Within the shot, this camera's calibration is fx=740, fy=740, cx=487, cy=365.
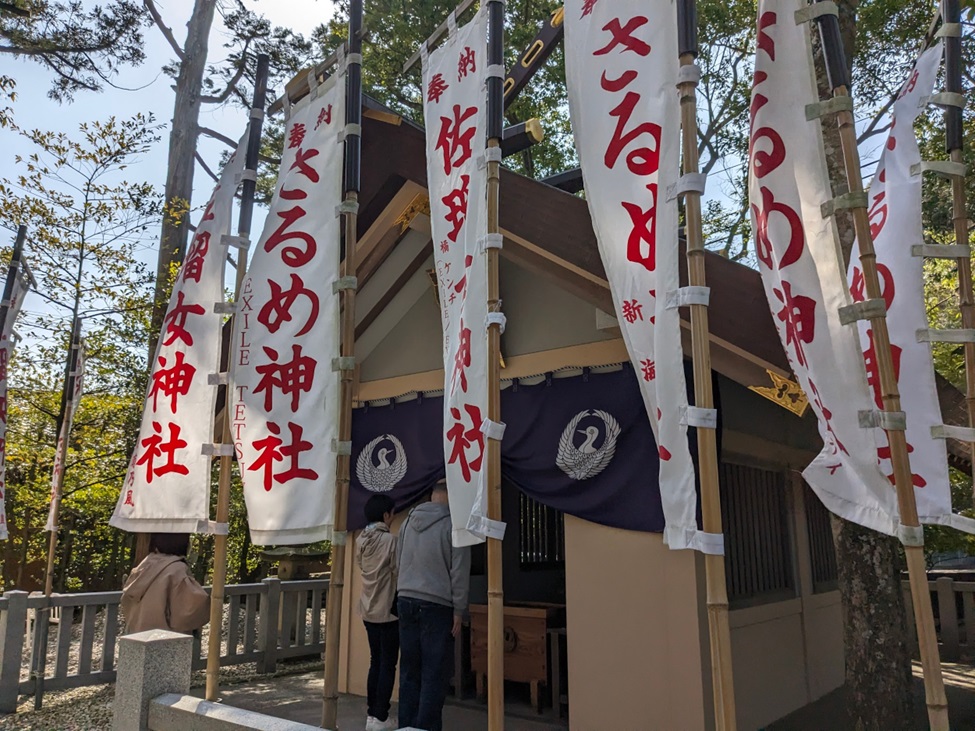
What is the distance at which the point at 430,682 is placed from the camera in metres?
5.11

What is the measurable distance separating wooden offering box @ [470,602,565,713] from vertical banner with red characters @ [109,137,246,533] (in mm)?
3373

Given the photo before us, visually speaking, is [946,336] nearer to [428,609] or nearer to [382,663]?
[428,609]

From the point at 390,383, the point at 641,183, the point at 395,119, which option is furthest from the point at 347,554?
the point at 641,183

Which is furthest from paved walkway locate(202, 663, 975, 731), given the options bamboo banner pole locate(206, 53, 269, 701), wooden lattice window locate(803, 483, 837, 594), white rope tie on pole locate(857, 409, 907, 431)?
white rope tie on pole locate(857, 409, 907, 431)

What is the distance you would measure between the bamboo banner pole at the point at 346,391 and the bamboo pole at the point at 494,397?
1058 millimetres

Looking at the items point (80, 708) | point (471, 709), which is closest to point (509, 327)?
point (471, 709)

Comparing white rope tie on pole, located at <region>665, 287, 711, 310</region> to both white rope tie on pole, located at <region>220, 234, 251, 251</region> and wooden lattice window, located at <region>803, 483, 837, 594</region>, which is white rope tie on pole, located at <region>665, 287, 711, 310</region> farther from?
wooden lattice window, located at <region>803, 483, 837, 594</region>

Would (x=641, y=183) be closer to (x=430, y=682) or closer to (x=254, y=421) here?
(x=254, y=421)

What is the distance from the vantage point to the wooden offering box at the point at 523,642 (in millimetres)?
7082

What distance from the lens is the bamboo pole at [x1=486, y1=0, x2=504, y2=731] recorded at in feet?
11.8

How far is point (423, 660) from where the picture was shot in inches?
A: 206

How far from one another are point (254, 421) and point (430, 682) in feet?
Answer: 7.09

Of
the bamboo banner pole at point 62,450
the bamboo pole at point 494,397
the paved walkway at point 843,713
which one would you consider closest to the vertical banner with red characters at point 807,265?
the bamboo pole at point 494,397

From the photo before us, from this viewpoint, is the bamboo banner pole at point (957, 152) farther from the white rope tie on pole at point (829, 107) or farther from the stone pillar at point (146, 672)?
the stone pillar at point (146, 672)
